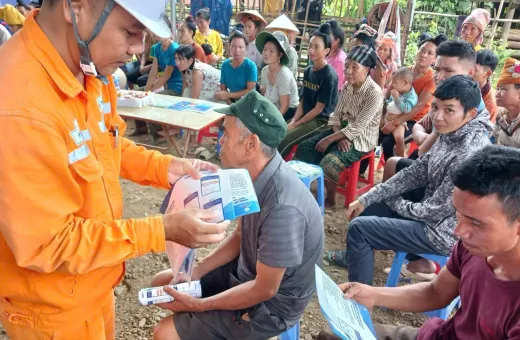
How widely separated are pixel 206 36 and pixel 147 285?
6157 mm

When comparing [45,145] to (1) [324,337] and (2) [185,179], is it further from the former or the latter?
(1) [324,337]

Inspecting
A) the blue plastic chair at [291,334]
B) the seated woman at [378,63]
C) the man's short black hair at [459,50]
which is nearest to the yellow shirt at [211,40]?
the seated woman at [378,63]

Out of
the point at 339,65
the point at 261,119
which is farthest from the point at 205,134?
the point at 261,119

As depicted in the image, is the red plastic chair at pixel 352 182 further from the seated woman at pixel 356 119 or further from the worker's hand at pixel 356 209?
the worker's hand at pixel 356 209

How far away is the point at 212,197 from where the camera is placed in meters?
1.49

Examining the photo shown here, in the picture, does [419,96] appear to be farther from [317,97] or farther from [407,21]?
[407,21]

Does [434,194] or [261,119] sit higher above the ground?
[261,119]

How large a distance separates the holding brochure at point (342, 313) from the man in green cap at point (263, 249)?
0.20 m

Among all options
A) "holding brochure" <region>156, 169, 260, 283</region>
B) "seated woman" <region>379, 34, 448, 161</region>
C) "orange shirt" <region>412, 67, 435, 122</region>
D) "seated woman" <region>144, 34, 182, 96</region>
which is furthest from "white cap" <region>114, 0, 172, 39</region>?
"seated woman" <region>144, 34, 182, 96</region>

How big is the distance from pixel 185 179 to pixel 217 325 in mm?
747

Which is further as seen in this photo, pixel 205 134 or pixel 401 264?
pixel 205 134

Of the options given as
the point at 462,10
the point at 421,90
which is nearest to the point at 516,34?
the point at 462,10

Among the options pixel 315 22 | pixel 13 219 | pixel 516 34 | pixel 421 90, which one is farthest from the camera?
pixel 516 34

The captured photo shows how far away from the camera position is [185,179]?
170 centimetres
